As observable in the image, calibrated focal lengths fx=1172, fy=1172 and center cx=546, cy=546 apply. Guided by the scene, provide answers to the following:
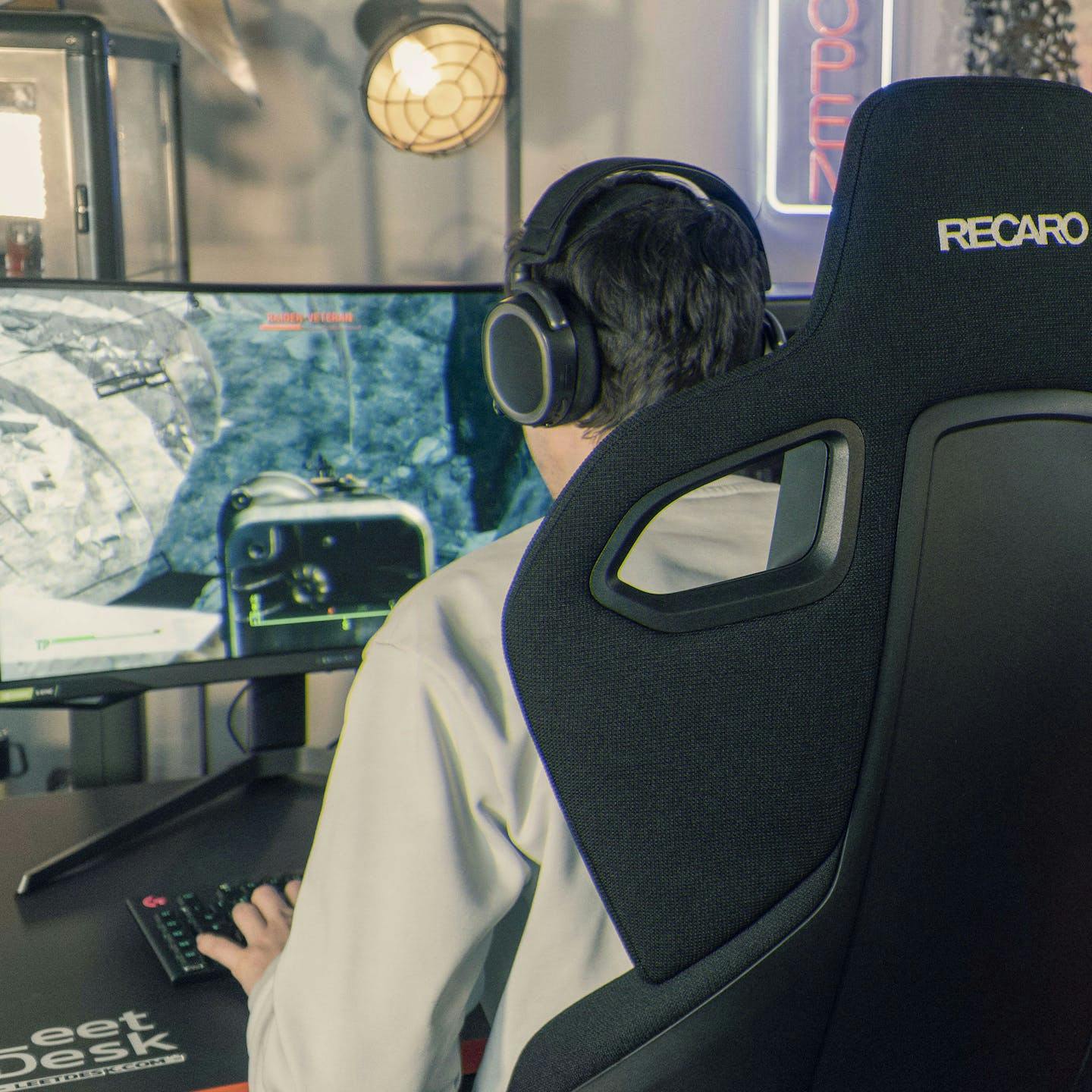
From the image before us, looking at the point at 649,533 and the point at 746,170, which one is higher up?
the point at 746,170

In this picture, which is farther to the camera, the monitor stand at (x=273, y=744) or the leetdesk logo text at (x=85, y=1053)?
the monitor stand at (x=273, y=744)

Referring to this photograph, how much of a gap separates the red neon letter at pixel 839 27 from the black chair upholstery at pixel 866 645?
1559mm

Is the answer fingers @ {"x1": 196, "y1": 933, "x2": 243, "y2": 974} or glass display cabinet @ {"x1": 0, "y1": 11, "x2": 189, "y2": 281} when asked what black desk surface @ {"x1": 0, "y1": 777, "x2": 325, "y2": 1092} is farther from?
glass display cabinet @ {"x1": 0, "y1": 11, "x2": 189, "y2": 281}

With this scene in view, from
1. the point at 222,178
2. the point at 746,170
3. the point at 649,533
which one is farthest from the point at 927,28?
the point at 649,533

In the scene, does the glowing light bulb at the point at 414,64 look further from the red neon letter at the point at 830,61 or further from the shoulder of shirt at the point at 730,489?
the shoulder of shirt at the point at 730,489

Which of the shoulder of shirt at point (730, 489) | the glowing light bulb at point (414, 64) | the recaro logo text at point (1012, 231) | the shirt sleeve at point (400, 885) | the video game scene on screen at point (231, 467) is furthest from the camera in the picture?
the glowing light bulb at point (414, 64)

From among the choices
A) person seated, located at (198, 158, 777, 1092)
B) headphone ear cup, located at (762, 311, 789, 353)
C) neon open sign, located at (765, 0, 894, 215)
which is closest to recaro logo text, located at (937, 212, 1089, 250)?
person seated, located at (198, 158, 777, 1092)

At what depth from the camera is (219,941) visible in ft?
2.99

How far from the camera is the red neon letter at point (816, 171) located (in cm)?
200

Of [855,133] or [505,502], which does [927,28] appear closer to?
[505,502]

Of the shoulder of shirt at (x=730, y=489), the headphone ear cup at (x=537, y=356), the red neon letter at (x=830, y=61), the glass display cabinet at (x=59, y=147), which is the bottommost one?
the shoulder of shirt at (x=730, y=489)

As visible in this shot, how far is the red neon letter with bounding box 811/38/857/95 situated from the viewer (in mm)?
1979

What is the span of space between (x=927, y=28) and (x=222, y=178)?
125 centimetres

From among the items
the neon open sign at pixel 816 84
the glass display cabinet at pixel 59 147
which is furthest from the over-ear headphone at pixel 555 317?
the neon open sign at pixel 816 84
